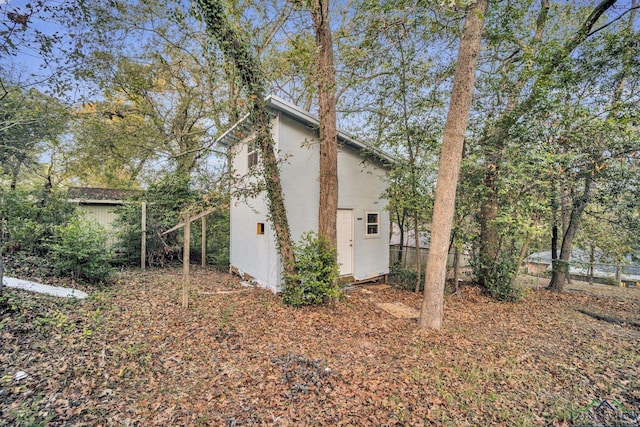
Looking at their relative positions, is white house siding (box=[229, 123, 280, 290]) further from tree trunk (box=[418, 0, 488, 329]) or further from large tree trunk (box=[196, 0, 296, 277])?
tree trunk (box=[418, 0, 488, 329])

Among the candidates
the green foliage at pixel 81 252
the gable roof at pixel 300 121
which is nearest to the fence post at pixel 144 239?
the green foliage at pixel 81 252

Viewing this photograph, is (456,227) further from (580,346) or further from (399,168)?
(580,346)

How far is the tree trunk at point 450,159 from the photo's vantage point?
439 cm

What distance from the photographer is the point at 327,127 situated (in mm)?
5613

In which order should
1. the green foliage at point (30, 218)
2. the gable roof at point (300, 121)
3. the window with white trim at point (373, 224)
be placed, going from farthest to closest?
the window with white trim at point (373, 224) → the gable roof at point (300, 121) → the green foliage at point (30, 218)

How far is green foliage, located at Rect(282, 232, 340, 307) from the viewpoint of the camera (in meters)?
5.31

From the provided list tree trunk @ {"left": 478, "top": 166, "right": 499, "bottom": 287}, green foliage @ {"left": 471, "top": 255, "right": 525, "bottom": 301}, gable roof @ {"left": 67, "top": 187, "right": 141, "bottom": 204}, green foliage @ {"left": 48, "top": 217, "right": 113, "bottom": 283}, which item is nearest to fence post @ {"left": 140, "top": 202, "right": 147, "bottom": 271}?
gable roof @ {"left": 67, "top": 187, "right": 141, "bottom": 204}

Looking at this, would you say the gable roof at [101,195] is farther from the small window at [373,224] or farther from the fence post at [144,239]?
the small window at [373,224]

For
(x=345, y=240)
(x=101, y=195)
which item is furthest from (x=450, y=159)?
(x=101, y=195)

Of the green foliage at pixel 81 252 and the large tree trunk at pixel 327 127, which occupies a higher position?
the large tree trunk at pixel 327 127

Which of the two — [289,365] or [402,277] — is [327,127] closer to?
[289,365]

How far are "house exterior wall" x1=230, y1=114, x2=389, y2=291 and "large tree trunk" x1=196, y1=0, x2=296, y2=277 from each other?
1.97ft

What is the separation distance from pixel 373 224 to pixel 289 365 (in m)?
5.64

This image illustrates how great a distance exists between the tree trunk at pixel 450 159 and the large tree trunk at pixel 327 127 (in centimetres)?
206
